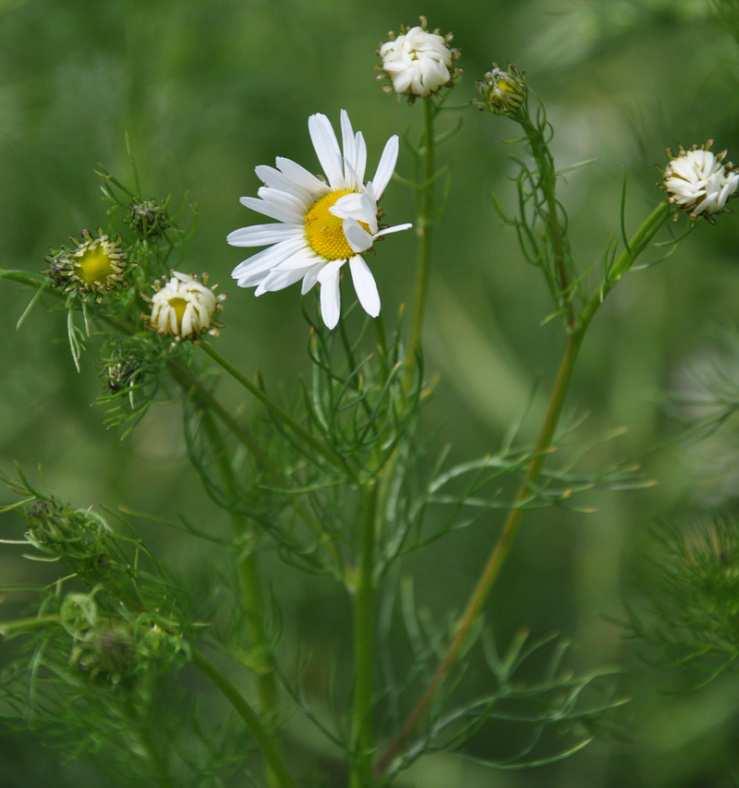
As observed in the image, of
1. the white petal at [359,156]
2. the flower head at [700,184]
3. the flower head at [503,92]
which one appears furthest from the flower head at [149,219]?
the flower head at [700,184]

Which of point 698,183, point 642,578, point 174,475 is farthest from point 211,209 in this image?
point 698,183

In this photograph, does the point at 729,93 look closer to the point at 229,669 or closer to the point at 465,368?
the point at 465,368

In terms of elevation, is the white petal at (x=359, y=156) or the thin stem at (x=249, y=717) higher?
the white petal at (x=359, y=156)

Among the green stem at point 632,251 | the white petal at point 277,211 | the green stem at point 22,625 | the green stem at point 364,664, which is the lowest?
the green stem at point 364,664

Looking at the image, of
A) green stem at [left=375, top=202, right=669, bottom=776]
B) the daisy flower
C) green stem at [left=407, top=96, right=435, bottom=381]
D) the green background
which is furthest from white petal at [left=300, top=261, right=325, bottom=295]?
the green background

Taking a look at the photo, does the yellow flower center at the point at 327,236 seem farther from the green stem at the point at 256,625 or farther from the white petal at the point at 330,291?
the green stem at the point at 256,625

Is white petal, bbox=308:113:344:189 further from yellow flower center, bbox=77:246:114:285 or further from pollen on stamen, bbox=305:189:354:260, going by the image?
yellow flower center, bbox=77:246:114:285

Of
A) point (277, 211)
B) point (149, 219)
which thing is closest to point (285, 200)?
point (277, 211)

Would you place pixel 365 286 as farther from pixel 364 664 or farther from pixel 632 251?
pixel 364 664
